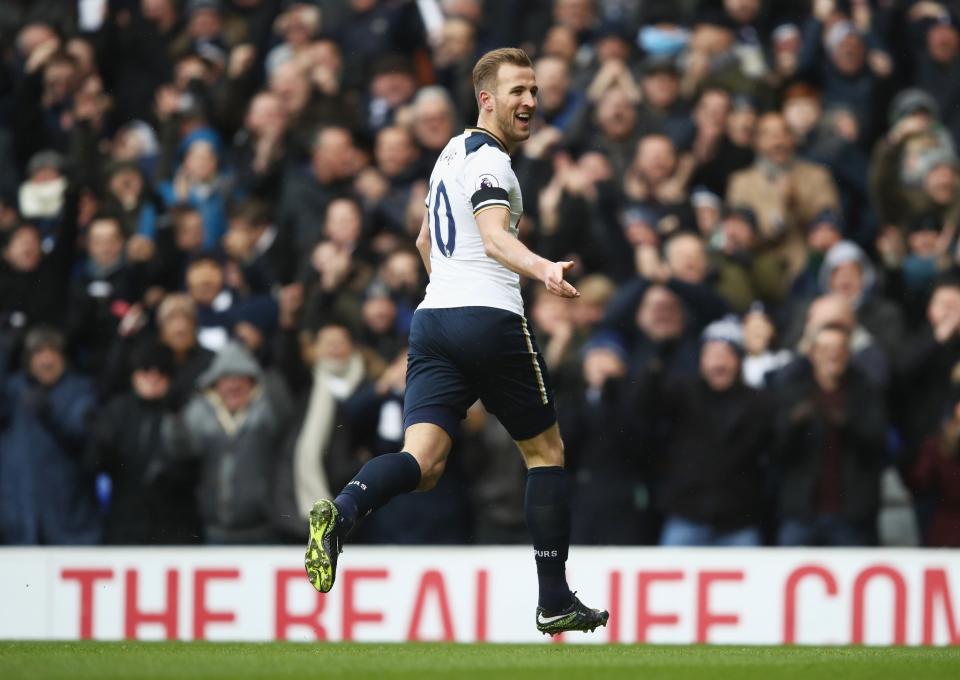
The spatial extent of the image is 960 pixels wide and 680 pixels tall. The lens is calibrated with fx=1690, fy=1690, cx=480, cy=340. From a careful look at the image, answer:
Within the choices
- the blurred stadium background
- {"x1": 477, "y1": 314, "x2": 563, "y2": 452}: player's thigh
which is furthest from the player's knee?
the blurred stadium background

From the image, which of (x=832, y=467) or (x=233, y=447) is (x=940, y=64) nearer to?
(x=832, y=467)

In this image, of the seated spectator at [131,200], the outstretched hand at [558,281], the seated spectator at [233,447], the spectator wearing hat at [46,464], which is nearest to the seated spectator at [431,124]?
the seated spectator at [131,200]

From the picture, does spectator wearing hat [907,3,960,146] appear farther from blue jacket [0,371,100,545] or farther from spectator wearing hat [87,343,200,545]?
blue jacket [0,371,100,545]

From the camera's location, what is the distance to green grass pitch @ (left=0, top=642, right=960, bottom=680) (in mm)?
5672

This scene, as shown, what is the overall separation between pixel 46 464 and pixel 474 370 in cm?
473

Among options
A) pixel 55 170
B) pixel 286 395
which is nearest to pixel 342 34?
pixel 55 170

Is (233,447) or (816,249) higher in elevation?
(816,249)

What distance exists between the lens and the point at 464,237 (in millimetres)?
6328

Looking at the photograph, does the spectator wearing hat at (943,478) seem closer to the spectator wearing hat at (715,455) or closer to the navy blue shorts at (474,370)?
the spectator wearing hat at (715,455)

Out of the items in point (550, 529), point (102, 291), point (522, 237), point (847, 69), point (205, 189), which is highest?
point (847, 69)

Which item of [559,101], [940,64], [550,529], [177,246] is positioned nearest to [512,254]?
[550,529]

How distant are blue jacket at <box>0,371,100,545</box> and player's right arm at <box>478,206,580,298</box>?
489cm

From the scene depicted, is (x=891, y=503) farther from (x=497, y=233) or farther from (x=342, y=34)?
(x=342, y=34)

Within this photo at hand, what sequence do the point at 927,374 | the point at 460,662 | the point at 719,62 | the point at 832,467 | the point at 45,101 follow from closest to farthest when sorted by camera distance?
the point at 460,662 < the point at 832,467 < the point at 927,374 < the point at 719,62 < the point at 45,101
